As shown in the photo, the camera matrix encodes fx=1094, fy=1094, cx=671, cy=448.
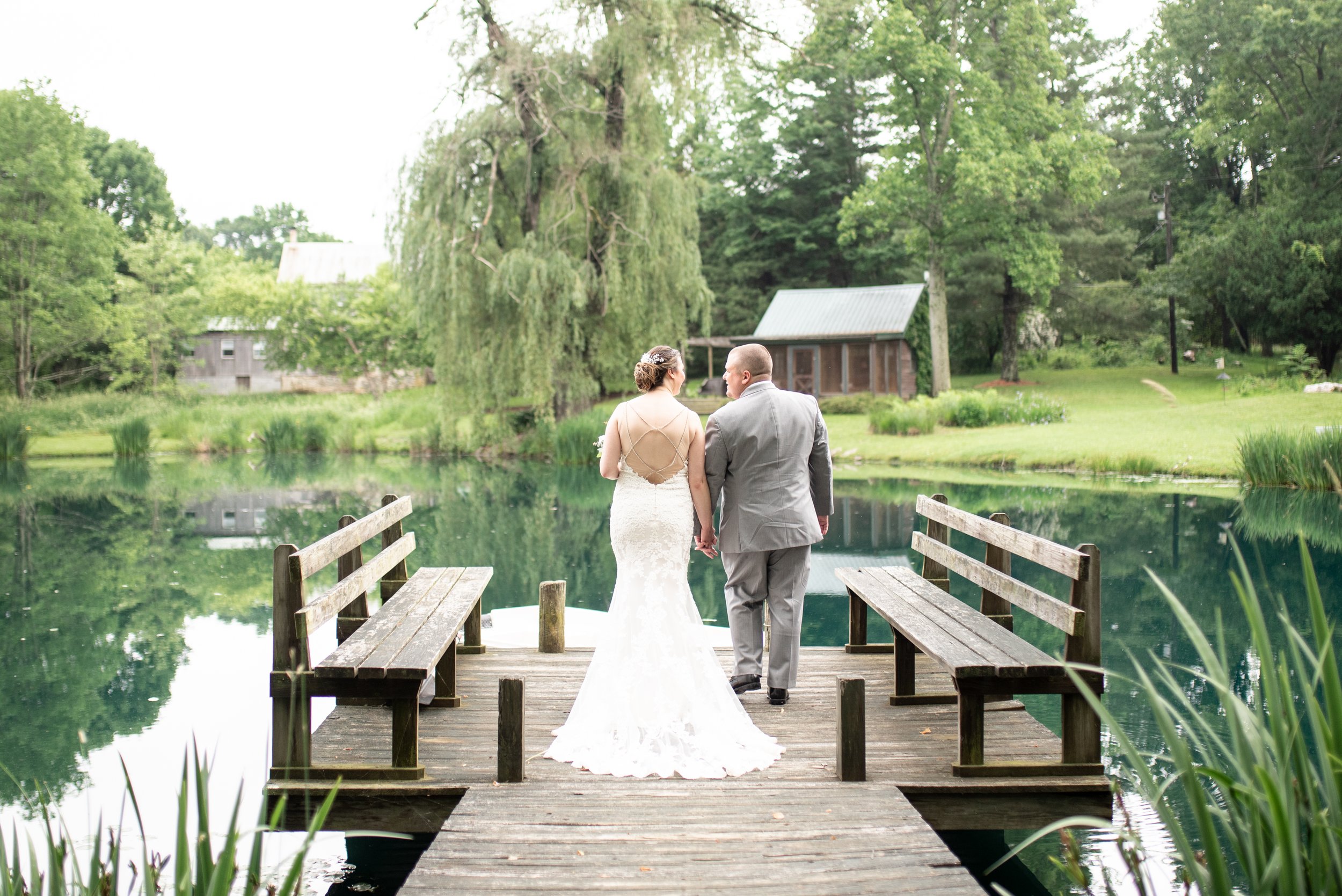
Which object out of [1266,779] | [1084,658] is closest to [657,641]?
[1084,658]

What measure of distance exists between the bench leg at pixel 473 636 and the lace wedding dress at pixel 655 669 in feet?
6.25

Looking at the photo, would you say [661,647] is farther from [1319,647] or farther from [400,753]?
[1319,647]

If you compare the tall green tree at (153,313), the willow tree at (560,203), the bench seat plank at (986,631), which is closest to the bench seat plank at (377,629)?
the bench seat plank at (986,631)

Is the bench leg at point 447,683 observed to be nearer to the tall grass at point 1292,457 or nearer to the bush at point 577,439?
the tall grass at point 1292,457

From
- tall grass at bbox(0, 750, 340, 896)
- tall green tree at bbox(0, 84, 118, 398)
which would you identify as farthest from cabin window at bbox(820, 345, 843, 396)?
tall grass at bbox(0, 750, 340, 896)

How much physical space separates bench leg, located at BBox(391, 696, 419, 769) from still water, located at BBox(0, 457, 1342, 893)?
25.3 inches

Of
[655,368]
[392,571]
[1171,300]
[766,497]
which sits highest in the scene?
[1171,300]

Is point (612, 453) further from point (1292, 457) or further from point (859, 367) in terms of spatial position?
point (859, 367)

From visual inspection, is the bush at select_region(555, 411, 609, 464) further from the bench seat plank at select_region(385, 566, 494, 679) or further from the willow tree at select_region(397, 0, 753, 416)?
the bench seat plank at select_region(385, 566, 494, 679)

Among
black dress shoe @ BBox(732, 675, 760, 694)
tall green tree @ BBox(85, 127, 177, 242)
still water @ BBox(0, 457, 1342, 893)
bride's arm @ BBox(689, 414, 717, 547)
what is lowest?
still water @ BBox(0, 457, 1342, 893)

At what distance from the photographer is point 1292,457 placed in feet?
55.8

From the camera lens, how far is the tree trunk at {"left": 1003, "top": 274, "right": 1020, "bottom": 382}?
39.4 meters

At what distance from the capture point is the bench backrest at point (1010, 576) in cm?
443

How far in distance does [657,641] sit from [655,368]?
4.12ft
